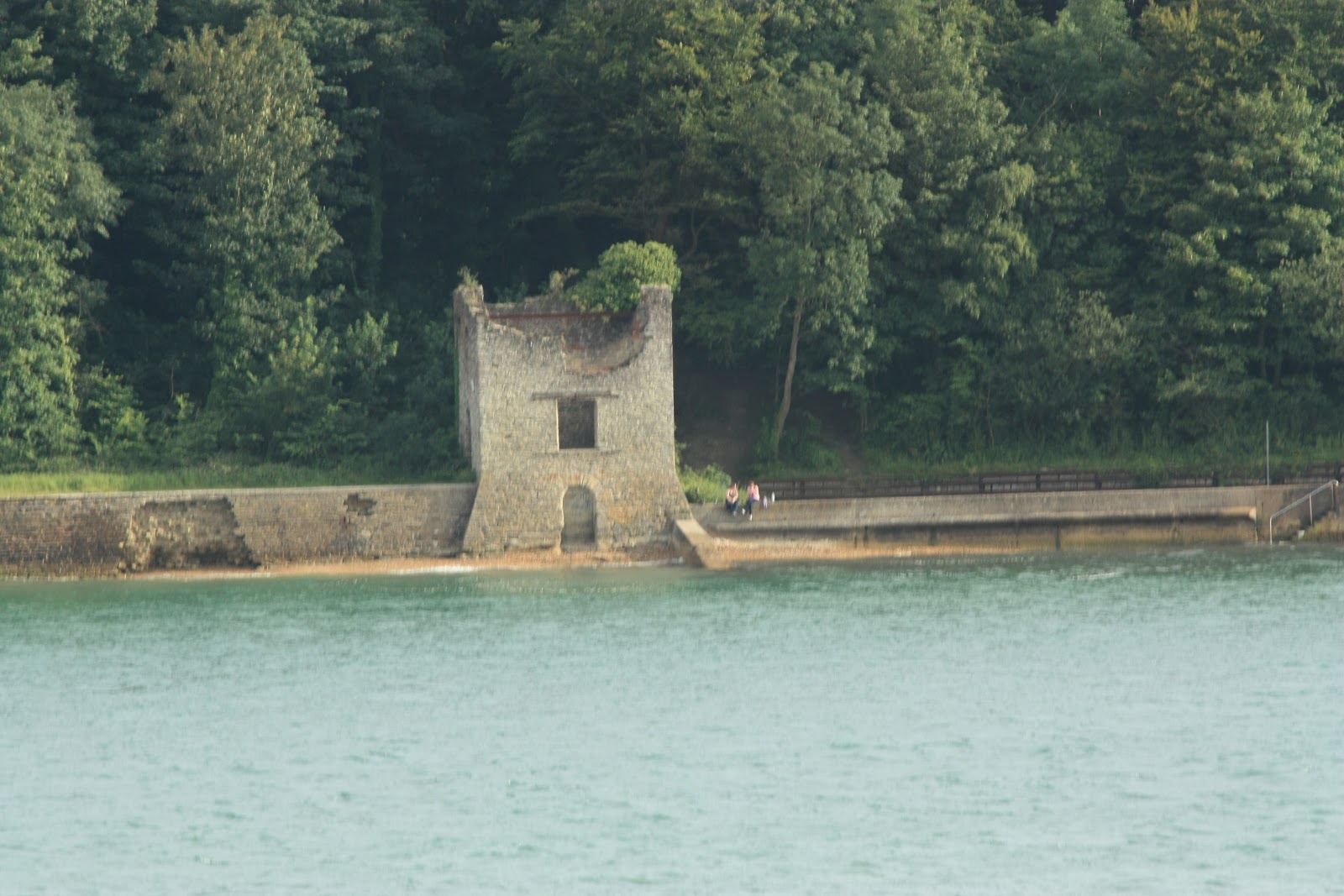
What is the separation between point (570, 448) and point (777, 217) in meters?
5.94

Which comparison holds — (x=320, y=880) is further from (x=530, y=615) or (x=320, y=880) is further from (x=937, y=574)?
(x=937, y=574)

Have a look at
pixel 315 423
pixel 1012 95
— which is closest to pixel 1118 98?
pixel 1012 95

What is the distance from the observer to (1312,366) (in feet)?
142

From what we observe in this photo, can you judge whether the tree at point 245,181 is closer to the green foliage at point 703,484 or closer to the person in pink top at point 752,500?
the green foliage at point 703,484

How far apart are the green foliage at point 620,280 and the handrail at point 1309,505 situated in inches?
420

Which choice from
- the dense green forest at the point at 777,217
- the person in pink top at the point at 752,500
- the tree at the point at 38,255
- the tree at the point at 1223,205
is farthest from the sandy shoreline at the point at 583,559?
the tree at the point at 1223,205

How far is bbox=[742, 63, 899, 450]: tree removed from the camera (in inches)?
1620

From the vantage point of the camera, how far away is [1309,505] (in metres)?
39.5

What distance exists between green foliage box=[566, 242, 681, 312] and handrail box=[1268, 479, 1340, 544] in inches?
420

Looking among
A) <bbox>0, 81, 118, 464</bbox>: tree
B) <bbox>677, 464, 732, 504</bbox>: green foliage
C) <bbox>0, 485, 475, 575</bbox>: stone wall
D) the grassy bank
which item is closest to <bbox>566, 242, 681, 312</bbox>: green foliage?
<bbox>677, 464, 732, 504</bbox>: green foliage

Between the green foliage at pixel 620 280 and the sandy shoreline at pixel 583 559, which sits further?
the green foliage at pixel 620 280

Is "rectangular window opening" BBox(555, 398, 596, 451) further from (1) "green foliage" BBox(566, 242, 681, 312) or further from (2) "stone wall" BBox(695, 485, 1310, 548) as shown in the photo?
(2) "stone wall" BBox(695, 485, 1310, 548)

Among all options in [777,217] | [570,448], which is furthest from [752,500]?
[777,217]

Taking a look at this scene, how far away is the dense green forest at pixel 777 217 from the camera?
1635 inches
